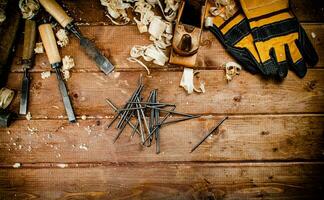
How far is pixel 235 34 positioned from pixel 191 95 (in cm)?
41

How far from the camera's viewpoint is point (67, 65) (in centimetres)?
162

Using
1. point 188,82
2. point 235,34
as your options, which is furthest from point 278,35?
point 188,82

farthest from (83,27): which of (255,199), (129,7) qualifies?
(255,199)

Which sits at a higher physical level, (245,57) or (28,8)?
(28,8)

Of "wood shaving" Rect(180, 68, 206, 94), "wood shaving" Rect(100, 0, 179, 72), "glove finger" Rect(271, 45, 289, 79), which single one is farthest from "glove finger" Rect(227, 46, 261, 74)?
"wood shaving" Rect(100, 0, 179, 72)

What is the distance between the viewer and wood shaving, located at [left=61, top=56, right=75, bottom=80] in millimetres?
1623

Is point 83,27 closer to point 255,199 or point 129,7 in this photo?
point 129,7

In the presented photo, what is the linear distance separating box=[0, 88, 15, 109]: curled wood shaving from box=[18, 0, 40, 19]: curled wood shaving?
16.0 inches

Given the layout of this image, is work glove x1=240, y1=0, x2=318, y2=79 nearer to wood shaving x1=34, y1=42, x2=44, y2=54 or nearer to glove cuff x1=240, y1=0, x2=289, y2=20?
glove cuff x1=240, y1=0, x2=289, y2=20

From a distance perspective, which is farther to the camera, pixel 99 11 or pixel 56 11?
pixel 99 11

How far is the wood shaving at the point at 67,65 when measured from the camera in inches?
63.9

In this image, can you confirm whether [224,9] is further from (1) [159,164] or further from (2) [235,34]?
(1) [159,164]

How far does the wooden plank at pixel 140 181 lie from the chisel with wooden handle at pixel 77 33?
561 millimetres

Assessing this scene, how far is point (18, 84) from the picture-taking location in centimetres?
165
